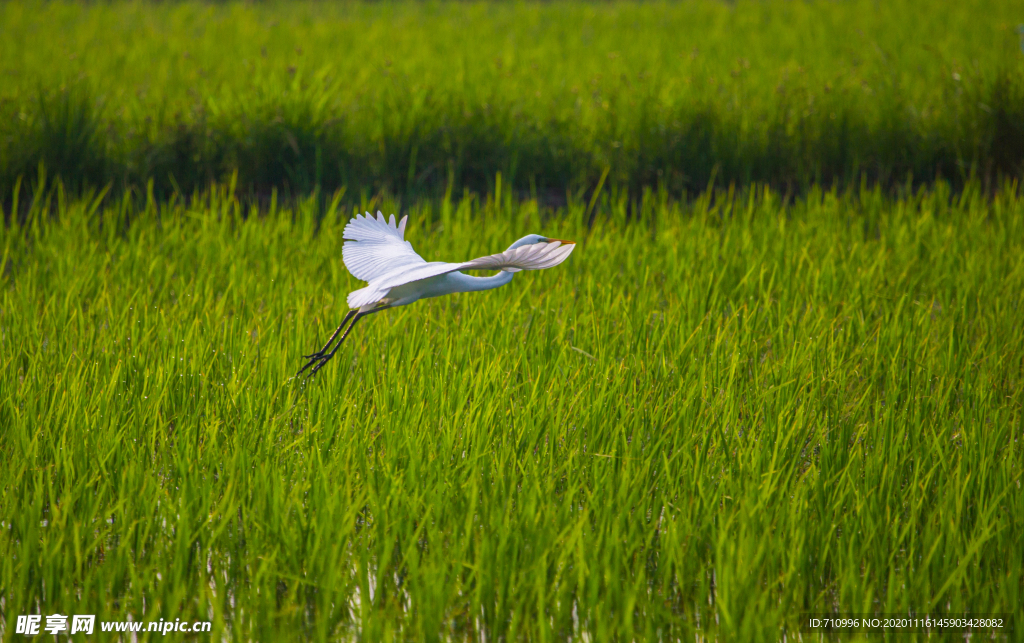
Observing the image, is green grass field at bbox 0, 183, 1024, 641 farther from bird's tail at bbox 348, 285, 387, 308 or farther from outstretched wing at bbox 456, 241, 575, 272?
outstretched wing at bbox 456, 241, 575, 272

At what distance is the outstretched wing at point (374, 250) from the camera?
6.68 feet

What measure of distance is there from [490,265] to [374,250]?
597mm

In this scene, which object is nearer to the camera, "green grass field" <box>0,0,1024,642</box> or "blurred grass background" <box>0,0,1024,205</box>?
"green grass field" <box>0,0,1024,642</box>

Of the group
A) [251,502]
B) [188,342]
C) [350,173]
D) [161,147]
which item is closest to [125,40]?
[161,147]

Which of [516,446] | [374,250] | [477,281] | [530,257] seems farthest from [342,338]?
[530,257]

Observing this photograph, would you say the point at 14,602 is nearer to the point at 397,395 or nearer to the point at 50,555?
the point at 50,555

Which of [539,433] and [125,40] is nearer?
[539,433]

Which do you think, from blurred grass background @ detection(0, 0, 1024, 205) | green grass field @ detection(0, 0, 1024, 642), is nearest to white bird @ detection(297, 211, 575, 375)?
green grass field @ detection(0, 0, 1024, 642)

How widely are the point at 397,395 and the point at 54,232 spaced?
2407 millimetres

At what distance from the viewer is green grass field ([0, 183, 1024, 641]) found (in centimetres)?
159

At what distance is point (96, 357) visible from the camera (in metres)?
2.44

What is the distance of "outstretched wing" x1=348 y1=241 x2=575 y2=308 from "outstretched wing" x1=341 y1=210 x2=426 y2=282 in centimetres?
24

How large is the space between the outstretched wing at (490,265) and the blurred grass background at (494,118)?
9.40 ft

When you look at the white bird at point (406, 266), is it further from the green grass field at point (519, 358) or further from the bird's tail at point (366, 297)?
the green grass field at point (519, 358)
